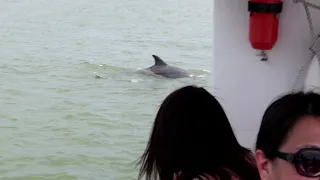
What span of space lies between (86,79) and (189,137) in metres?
6.54

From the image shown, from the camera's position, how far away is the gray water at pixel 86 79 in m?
5.58

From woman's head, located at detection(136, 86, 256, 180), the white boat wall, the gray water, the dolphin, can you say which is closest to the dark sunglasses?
woman's head, located at detection(136, 86, 256, 180)

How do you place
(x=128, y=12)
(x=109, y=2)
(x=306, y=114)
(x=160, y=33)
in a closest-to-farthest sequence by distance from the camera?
(x=306, y=114)
(x=160, y=33)
(x=128, y=12)
(x=109, y=2)

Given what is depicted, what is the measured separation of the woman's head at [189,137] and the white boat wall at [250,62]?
4.48ft

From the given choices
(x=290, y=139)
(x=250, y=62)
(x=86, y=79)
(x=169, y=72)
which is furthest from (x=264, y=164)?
(x=169, y=72)

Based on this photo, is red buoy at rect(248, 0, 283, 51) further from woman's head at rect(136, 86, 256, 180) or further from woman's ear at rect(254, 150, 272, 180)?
woman's ear at rect(254, 150, 272, 180)

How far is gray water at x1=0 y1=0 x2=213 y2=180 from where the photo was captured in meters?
5.58

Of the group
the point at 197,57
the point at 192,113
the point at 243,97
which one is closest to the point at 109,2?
the point at 197,57

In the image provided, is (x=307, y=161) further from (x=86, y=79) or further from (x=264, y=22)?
(x=86, y=79)

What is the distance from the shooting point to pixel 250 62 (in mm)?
3816

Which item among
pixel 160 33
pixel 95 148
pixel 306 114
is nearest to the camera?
pixel 306 114

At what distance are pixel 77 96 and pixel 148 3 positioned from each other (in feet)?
31.2

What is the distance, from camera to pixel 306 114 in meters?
1.49

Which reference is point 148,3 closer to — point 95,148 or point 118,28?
point 118,28
